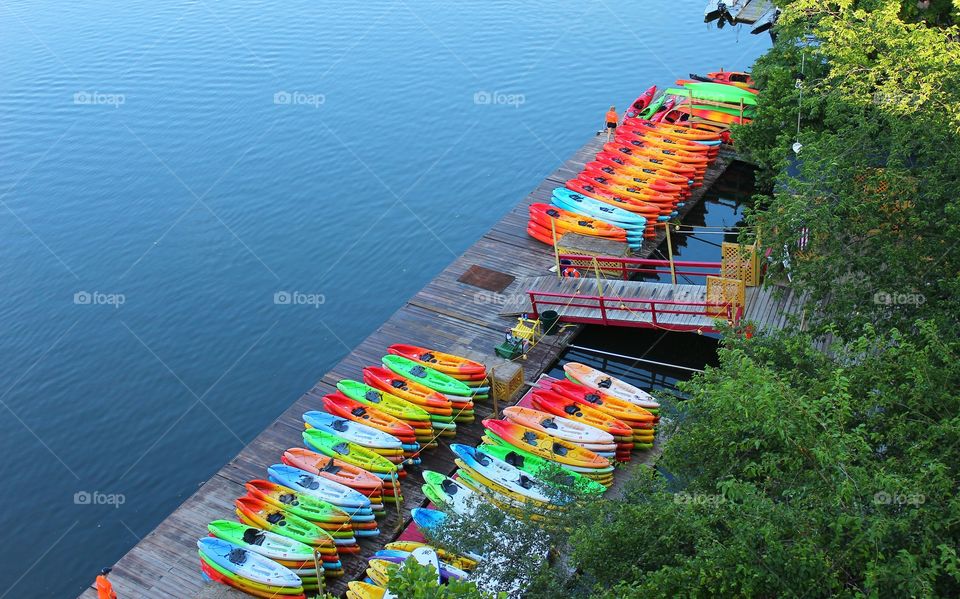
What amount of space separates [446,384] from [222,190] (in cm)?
2164

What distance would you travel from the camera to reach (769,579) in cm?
1664

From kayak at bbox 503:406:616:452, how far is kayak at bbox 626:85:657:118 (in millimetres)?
22897

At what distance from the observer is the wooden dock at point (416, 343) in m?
27.4

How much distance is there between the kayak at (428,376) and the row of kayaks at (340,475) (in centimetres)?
3

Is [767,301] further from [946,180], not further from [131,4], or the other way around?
[131,4]

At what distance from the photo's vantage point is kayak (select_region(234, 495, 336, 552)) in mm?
26858

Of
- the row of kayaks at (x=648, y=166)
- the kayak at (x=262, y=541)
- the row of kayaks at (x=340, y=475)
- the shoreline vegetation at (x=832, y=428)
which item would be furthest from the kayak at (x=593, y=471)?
the row of kayaks at (x=648, y=166)

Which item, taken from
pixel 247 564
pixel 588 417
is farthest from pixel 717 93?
pixel 247 564

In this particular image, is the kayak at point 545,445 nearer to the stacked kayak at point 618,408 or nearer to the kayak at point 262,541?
the stacked kayak at point 618,408

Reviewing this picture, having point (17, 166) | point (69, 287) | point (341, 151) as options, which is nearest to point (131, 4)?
point (17, 166)

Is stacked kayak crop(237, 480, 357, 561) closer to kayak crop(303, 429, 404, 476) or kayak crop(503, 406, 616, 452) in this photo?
kayak crop(303, 429, 404, 476)

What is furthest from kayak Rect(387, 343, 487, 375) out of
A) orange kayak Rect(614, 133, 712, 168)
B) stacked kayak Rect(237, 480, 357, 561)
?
orange kayak Rect(614, 133, 712, 168)

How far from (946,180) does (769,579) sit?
15380mm

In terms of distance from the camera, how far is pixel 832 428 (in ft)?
63.0
